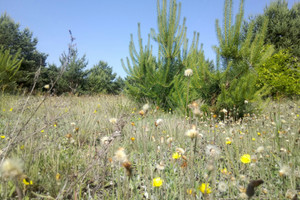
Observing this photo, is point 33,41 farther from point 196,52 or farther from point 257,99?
point 257,99

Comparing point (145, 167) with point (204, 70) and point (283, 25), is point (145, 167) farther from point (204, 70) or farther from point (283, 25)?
point (283, 25)

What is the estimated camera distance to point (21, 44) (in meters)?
15.7

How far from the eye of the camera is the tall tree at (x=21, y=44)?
14938 millimetres

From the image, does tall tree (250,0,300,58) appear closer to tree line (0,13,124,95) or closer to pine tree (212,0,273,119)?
pine tree (212,0,273,119)

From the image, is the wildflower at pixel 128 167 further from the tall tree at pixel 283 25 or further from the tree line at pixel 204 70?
the tall tree at pixel 283 25

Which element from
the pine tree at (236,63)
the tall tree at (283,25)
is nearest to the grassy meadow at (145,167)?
the pine tree at (236,63)

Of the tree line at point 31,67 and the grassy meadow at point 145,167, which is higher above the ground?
the tree line at point 31,67

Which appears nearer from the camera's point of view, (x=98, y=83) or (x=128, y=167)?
(x=128, y=167)

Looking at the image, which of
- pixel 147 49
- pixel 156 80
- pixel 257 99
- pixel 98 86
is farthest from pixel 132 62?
pixel 98 86

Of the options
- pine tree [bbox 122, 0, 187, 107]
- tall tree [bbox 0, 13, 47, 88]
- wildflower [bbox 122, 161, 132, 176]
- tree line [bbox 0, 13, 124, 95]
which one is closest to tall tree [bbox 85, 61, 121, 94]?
tree line [bbox 0, 13, 124, 95]

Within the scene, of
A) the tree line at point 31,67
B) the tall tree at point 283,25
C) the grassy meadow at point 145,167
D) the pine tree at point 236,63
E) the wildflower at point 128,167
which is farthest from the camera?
the tree line at point 31,67

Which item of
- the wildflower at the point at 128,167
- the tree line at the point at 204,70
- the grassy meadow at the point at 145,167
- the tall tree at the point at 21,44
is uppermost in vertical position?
the tall tree at the point at 21,44

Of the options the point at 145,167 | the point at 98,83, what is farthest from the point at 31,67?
the point at 145,167

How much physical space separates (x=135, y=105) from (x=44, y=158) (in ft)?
12.8
